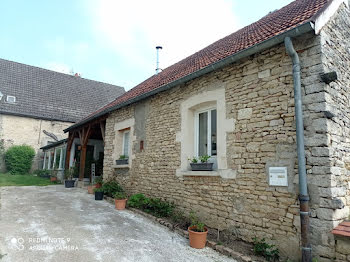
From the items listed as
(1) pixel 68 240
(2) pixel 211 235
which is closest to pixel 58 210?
Answer: (1) pixel 68 240

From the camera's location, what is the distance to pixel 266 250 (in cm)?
330

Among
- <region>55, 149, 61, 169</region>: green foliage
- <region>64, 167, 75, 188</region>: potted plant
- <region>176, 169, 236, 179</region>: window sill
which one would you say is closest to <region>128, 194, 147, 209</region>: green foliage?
<region>176, 169, 236, 179</region>: window sill

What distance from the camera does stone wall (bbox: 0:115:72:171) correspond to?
A: 1414 centimetres

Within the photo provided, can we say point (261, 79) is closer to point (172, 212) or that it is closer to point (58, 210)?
point (172, 212)

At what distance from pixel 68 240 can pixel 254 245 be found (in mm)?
2905

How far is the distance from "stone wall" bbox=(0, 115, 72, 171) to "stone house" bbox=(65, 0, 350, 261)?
42.6ft

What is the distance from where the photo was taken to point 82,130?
34.9 ft

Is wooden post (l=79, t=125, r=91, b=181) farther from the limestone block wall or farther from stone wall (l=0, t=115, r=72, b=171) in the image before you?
stone wall (l=0, t=115, r=72, b=171)

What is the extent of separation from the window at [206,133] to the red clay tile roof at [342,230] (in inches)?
91.2

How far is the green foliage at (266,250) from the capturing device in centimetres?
323

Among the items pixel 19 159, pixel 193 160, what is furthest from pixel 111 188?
pixel 19 159

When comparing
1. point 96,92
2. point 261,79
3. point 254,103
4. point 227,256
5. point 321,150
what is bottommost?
point 227,256

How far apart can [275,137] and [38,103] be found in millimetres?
16321

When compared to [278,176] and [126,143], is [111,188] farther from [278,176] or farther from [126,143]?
[278,176]
